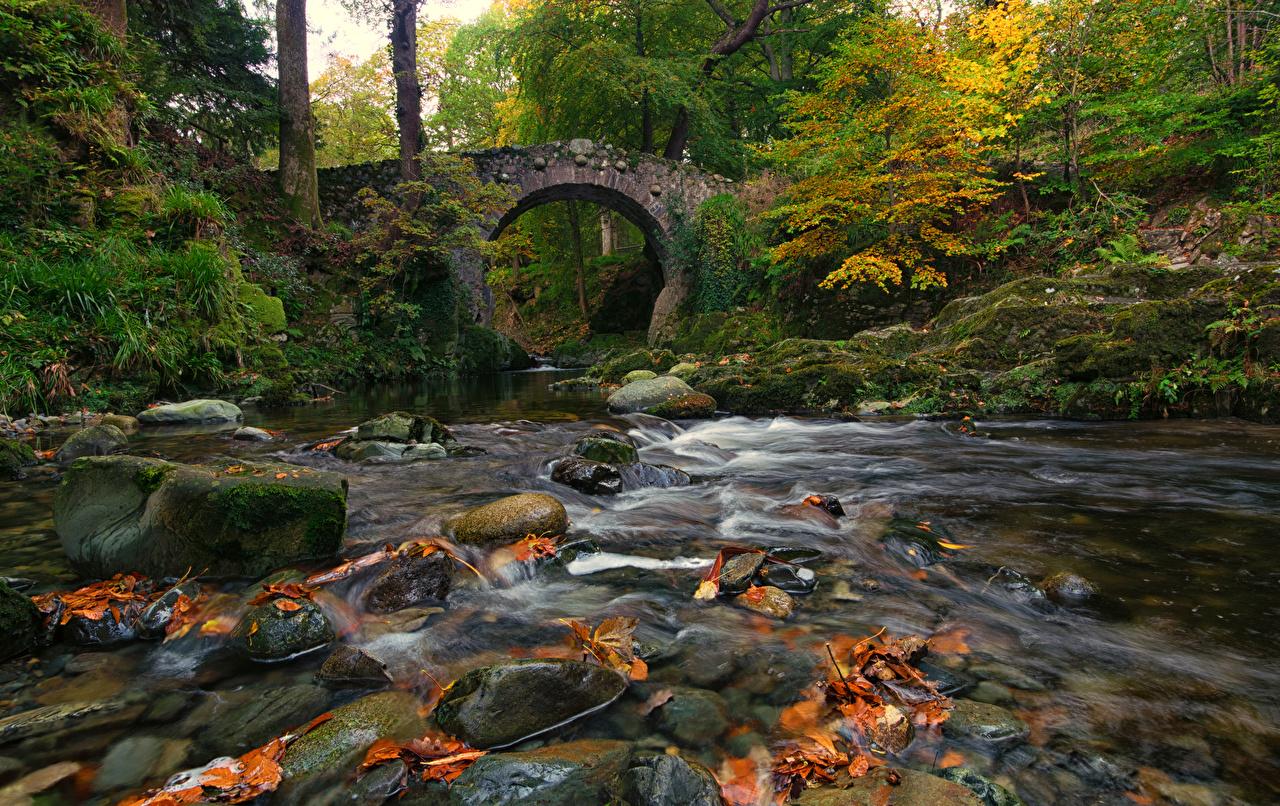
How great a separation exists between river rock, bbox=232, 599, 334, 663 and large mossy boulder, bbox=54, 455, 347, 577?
524 mm

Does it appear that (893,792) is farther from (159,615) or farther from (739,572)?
(159,615)

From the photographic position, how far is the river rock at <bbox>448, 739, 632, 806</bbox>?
132 cm

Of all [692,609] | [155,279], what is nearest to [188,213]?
[155,279]

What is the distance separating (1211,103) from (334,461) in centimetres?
1413

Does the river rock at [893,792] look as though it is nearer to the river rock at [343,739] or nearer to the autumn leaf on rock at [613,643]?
the autumn leaf on rock at [613,643]

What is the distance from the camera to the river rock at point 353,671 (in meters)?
1.88

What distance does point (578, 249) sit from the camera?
23.8 metres

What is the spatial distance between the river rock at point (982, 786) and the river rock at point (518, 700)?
928 millimetres

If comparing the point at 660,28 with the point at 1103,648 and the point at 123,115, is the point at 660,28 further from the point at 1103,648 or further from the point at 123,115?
the point at 1103,648

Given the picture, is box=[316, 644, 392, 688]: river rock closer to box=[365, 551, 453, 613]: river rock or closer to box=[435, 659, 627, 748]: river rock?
box=[435, 659, 627, 748]: river rock

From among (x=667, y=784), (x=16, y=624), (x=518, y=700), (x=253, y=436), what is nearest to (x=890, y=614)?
(x=667, y=784)

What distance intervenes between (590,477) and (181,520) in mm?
2428

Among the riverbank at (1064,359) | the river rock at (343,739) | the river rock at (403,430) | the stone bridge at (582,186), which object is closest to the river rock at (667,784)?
the river rock at (343,739)

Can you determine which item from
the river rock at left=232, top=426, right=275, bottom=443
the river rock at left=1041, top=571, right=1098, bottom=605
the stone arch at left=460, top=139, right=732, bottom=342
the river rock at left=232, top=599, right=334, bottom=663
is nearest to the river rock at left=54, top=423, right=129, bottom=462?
the river rock at left=232, top=426, right=275, bottom=443
